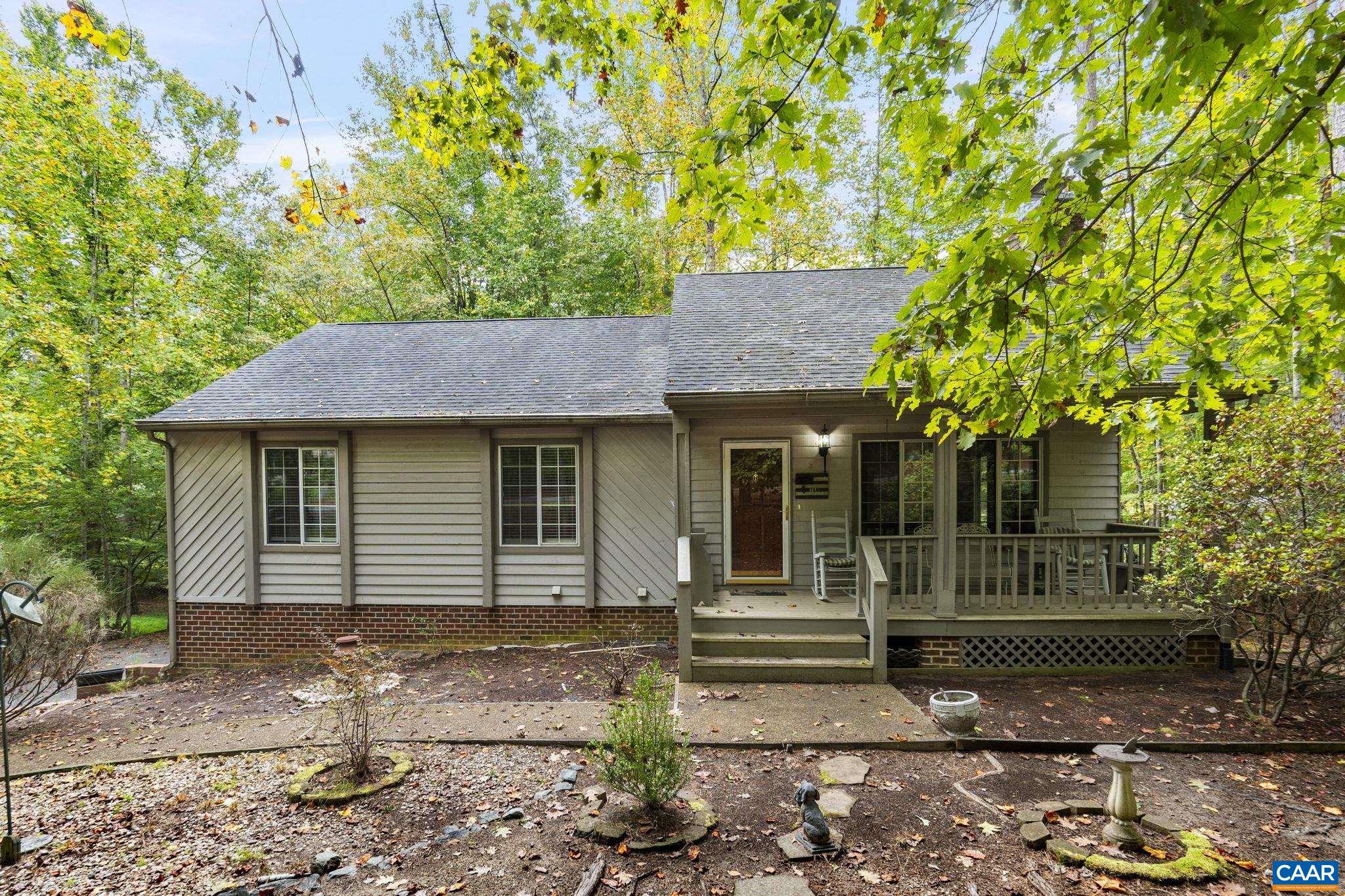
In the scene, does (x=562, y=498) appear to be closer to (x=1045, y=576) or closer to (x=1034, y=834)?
(x=1045, y=576)

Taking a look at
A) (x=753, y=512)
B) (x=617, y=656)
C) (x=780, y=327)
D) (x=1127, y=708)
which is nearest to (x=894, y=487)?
(x=753, y=512)

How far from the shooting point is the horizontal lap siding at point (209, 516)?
860 cm

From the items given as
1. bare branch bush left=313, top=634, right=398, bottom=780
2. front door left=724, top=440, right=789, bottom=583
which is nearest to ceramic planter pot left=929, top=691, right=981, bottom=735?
front door left=724, top=440, right=789, bottom=583

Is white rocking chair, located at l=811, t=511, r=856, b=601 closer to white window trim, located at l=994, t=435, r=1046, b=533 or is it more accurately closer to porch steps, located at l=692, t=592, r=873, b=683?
porch steps, located at l=692, t=592, r=873, b=683

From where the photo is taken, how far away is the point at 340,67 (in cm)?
304

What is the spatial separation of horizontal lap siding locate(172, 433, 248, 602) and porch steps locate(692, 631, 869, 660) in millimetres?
6900

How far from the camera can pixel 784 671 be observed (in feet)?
20.6

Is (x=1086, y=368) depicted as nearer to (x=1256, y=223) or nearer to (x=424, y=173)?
(x=1256, y=223)

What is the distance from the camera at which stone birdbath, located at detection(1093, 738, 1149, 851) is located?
134 inches

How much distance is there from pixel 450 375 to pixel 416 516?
2260 mm

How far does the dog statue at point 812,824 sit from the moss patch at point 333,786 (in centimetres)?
290

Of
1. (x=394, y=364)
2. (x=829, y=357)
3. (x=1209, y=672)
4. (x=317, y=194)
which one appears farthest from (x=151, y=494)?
(x=1209, y=672)

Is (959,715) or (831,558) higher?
(831,558)

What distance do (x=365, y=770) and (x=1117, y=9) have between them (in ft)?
20.5
